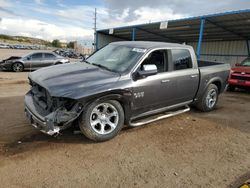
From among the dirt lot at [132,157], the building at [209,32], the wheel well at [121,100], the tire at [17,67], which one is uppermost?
the building at [209,32]

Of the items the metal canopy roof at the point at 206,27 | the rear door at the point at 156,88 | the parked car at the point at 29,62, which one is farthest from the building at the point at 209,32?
the rear door at the point at 156,88

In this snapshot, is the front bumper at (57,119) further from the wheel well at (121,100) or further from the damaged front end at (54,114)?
the wheel well at (121,100)

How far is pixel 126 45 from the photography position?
516 cm

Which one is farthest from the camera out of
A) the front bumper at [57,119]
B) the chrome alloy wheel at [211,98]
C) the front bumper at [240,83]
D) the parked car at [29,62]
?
the parked car at [29,62]

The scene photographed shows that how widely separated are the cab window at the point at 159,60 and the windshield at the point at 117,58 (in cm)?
22

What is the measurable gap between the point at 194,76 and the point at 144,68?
5.81 ft

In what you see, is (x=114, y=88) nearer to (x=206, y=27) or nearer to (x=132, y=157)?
(x=132, y=157)

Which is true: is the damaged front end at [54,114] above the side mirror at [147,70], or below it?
below

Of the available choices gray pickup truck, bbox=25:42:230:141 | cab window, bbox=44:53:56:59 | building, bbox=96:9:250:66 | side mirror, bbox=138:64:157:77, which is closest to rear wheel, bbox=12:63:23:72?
cab window, bbox=44:53:56:59

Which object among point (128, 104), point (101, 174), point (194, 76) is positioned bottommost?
point (101, 174)

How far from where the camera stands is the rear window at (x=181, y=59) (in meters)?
5.31

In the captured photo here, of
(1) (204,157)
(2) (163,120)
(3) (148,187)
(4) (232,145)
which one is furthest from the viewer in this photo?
(2) (163,120)

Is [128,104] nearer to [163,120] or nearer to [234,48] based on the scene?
[163,120]

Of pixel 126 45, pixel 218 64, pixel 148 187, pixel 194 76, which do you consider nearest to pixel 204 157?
pixel 148 187
